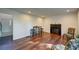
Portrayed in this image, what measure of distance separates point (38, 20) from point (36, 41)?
537 mm

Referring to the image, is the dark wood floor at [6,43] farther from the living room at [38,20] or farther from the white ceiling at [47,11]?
the white ceiling at [47,11]

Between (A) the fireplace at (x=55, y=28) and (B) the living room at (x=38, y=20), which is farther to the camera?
(A) the fireplace at (x=55, y=28)

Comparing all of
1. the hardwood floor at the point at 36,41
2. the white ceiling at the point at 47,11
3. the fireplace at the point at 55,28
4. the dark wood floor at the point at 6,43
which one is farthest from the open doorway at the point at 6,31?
the fireplace at the point at 55,28

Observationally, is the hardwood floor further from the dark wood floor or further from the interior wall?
the interior wall

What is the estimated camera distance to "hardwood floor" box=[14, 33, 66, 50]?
8.82 feet

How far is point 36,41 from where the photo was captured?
2773mm

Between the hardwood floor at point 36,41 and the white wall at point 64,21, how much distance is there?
20 centimetres

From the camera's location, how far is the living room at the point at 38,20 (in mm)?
2660

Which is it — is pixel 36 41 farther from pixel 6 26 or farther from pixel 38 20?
pixel 6 26

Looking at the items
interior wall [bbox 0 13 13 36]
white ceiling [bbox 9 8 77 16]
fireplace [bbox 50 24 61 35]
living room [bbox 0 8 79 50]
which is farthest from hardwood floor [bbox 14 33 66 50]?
white ceiling [bbox 9 8 77 16]
